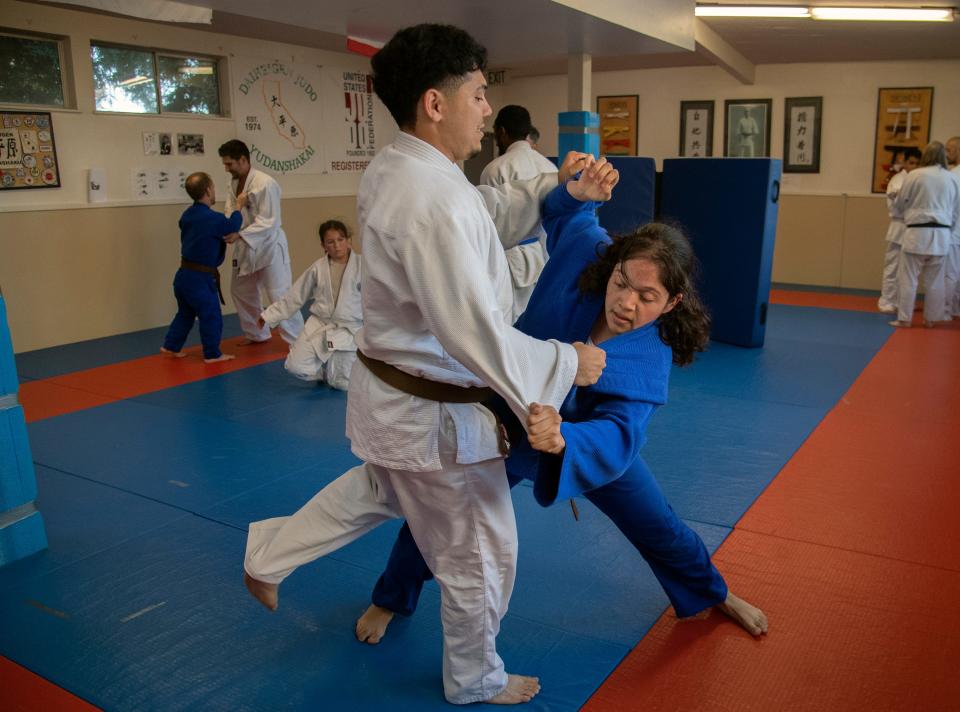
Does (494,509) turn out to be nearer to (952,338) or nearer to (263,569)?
(263,569)

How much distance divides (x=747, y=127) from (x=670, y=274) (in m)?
8.51

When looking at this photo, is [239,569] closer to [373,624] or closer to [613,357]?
[373,624]

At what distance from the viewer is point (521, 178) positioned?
173 inches

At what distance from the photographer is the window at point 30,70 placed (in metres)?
5.88

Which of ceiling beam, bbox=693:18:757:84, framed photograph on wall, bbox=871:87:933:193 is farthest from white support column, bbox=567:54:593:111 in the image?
framed photograph on wall, bbox=871:87:933:193

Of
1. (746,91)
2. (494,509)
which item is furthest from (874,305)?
(494,509)

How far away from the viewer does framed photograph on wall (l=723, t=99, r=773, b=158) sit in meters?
9.42

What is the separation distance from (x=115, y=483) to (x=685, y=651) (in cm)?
249

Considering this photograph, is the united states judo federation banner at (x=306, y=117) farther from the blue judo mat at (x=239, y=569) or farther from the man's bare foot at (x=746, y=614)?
the man's bare foot at (x=746, y=614)

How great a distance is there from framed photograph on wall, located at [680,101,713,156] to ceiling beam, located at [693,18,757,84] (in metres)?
0.58

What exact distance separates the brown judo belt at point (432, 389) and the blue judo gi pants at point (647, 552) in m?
0.36

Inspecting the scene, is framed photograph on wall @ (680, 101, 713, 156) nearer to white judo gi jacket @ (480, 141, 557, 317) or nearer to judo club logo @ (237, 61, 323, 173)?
judo club logo @ (237, 61, 323, 173)

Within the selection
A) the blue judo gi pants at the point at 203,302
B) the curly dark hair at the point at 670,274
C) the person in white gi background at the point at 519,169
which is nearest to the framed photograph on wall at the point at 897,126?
the person in white gi background at the point at 519,169

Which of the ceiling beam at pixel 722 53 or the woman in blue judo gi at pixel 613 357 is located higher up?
the ceiling beam at pixel 722 53
